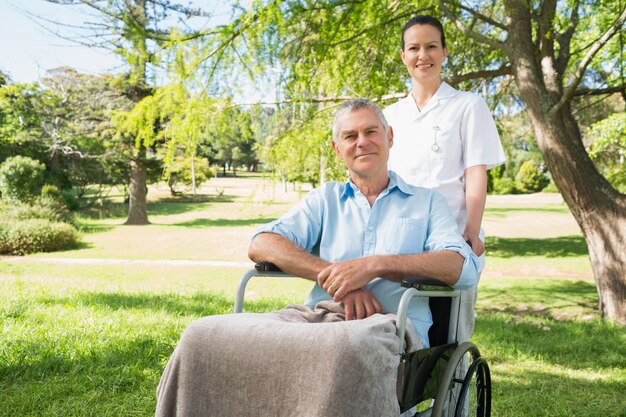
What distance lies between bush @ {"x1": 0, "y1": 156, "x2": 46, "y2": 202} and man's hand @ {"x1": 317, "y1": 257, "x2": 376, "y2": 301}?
18914 millimetres

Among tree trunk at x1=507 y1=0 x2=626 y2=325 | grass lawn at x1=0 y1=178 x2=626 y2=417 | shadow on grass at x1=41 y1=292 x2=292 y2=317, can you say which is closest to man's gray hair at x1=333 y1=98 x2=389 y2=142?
grass lawn at x1=0 y1=178 x2=626 y2=417

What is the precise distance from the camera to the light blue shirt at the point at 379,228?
2275 mm

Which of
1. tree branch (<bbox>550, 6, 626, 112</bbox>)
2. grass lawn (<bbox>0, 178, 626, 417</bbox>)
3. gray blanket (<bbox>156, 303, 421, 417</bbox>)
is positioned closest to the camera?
gray blanket (<bbox>156, 303, 421, 417</bbox>)

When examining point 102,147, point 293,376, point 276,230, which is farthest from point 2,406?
point 102,147

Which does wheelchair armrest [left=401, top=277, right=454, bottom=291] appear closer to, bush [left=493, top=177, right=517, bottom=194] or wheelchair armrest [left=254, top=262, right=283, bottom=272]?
wheelchair armrest [left=254, top=262, right=283, bottom=272]

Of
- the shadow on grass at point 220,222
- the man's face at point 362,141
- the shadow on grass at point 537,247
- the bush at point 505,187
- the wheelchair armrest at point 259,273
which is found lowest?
the shadow on grass at point 220,222

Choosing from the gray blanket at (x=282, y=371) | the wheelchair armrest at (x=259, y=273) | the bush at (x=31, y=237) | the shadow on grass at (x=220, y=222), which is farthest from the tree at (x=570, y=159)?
the shadow on grass at (x=220, y=222)

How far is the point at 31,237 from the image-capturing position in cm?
1487

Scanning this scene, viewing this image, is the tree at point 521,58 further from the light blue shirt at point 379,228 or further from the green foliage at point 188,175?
the green foliage at point 188,175

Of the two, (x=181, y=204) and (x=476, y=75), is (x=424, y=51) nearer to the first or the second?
(x=476, y=75)

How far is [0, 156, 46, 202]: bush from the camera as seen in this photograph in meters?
18.7

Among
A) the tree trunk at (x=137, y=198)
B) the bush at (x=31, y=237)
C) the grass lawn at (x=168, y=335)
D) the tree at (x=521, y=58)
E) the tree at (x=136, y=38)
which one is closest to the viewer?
the grass lawn at (x=168, y=335)

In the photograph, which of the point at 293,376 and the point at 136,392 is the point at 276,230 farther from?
the point at 136,392

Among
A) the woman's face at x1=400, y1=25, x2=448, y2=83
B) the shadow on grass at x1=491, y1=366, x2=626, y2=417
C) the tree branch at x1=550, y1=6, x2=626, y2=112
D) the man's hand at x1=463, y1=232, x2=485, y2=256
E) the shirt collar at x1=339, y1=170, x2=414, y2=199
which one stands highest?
the tree branch at x1=550, y1=6, x2=626, y2=112
